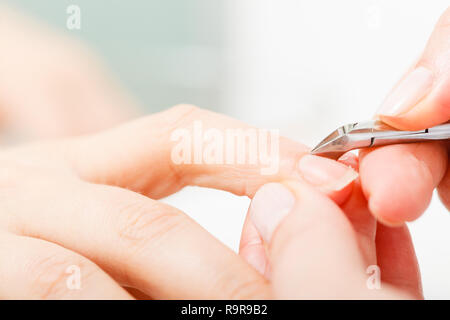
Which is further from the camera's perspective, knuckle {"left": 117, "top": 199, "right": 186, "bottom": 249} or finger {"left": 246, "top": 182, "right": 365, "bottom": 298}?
knuckle {"left": 117, "top": 199, "right": 186, "bottom": 249}

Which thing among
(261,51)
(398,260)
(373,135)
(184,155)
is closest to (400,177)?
(373,135)

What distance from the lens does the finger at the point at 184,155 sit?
62 centimetres

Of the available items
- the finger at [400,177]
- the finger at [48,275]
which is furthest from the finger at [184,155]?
the finger at [48,275]

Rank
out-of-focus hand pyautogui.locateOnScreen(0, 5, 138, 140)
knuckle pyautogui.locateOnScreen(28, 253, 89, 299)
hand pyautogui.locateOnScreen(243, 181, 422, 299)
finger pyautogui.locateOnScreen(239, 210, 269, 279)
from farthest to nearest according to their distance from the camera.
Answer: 1. out-of-focus hand pyautogui.locateOnScreen(0, 5, 138, 140)
2. finger pyautogui.locateOnScreen(239, 210, 269, 279)
3. knuckle pyautogui.locateOnScreen(28, 253, 89, 299)
4. hand pyautogui.locateOnScreen(243, 181, 422, 299)

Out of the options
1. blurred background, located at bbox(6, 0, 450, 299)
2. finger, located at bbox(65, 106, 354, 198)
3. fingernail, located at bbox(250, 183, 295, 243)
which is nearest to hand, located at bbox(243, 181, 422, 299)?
fingernail, located at bbox(250, 183, 295, 243)

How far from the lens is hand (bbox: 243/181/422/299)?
13.4 inches

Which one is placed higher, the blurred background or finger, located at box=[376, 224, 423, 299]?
the blurred background

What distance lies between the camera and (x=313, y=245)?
1.19 feet

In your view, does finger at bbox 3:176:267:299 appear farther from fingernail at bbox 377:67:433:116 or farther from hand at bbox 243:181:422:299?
fingernail at bbox 377:67:433:116

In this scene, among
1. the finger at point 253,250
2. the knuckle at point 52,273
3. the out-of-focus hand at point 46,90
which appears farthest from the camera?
the out-of-focus hand at point 46,90

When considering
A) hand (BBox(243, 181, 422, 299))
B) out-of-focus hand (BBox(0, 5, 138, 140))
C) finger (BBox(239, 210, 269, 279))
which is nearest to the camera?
hand (BBox(243, 181, 422, 299))

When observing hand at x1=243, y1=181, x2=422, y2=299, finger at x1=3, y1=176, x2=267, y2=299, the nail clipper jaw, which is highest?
the nail clipper jaw

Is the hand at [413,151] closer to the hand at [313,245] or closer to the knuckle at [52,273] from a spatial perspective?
the hand at [313,245]
